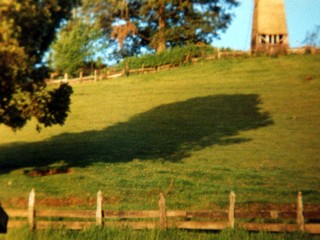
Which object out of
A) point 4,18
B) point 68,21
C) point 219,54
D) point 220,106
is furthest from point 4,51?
point 219,54

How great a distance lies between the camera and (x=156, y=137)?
35844 mm

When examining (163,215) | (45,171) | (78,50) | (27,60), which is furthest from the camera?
(78,50)

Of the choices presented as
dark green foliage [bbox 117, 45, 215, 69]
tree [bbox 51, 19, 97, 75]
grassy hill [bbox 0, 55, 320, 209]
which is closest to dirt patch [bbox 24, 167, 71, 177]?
grassy hill [bbox 0, 55, 320, 209]

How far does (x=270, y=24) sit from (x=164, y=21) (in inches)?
658

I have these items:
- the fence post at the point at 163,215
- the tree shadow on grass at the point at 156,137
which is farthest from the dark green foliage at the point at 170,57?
the fence post at the point at 163,215

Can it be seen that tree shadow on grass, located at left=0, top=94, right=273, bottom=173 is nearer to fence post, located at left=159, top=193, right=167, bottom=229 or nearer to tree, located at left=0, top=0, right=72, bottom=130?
tree, located at left=0, top=0, right=72, bottom=130

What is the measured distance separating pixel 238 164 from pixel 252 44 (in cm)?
5260

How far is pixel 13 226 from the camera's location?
612 inches

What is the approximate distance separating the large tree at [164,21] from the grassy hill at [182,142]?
37.0ft

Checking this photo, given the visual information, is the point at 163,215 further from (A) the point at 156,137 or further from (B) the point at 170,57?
(B) the point at 170,57

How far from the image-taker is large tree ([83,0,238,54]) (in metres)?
68.8

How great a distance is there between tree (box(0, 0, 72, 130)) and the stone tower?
53.3 metres

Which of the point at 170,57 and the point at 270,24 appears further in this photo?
the point at 270,24

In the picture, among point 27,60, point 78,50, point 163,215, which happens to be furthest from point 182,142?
point 78,50
